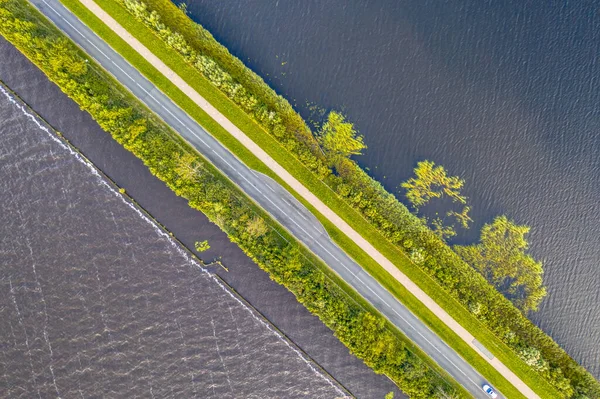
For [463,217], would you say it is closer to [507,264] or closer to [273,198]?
[507,264]

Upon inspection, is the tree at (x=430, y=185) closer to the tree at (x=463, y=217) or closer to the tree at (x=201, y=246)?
the tree at (x=463, y=217)

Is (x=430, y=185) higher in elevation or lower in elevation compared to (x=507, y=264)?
higher

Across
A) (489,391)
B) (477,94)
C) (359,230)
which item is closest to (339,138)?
(359,230)

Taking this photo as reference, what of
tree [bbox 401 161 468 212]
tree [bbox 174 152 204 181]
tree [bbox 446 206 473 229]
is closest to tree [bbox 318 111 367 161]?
tree [bbox 401 161 468 212]

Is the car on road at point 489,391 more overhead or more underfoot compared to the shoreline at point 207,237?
more overhead

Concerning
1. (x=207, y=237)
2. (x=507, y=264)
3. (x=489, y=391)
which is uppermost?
(x=507, y=264)

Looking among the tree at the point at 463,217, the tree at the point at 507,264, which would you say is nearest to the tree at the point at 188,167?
the tree at the point at 463,217
